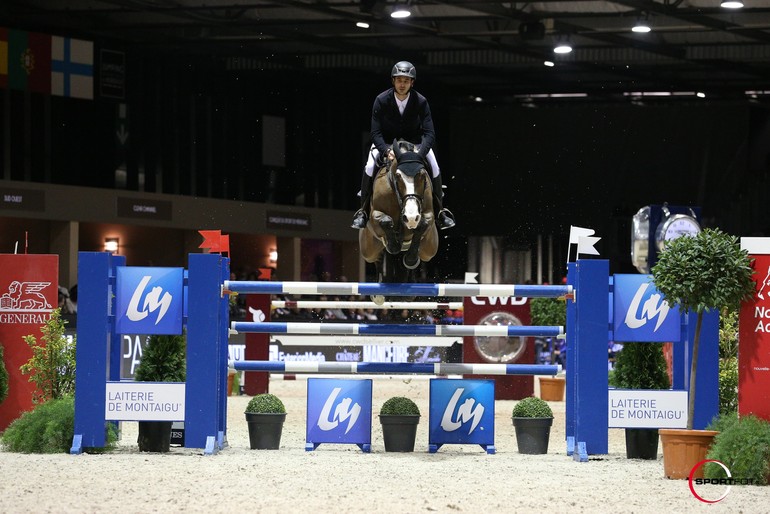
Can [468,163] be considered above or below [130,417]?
above

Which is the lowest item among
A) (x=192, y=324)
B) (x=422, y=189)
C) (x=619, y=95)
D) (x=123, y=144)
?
(x=192, y=324)

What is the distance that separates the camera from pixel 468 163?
2183cm

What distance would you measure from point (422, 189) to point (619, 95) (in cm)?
1604

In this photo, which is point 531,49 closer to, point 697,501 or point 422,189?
point 422,189

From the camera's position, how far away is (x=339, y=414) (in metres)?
6.39

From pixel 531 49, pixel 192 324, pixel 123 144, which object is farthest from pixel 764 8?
pixel 192 324

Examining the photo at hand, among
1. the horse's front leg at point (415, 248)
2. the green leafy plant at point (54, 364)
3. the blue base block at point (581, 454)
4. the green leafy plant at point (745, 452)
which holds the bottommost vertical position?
the blue base block at point (581, 454)

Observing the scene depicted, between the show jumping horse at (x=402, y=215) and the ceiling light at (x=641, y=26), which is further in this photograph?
the ceiling light at (x=641, y=26)

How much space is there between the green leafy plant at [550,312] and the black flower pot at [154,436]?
5977 millimetres

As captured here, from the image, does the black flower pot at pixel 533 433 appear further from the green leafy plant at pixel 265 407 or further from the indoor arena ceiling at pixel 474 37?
the indoor arena ceiling at pixel 474 37

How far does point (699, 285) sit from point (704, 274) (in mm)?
64

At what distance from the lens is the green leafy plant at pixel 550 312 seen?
11508mm

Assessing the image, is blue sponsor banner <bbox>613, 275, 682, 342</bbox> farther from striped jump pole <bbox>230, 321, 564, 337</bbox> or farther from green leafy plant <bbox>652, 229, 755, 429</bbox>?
green leafy plant <bbox>652, 229, 755, 429</bbox>

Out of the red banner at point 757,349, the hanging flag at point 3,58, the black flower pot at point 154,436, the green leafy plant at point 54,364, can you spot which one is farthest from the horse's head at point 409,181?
the hanging flag at point 3,58
